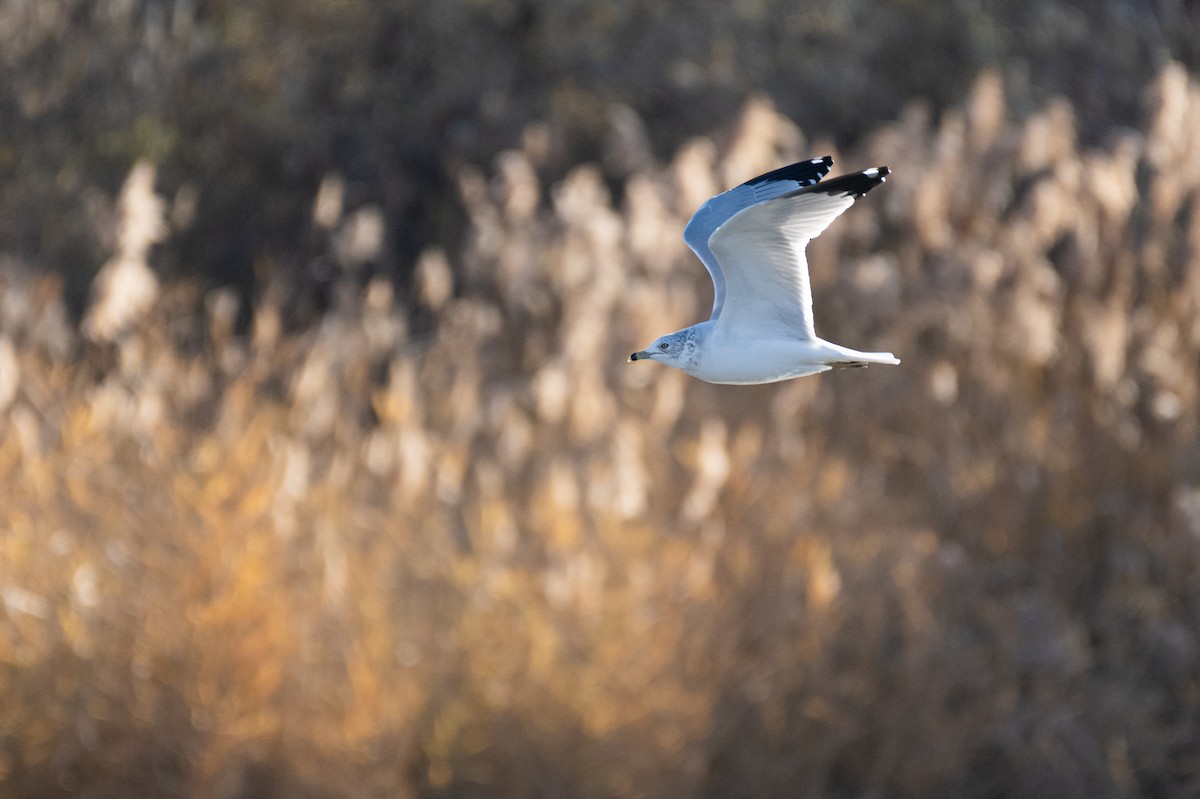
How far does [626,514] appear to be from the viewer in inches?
144

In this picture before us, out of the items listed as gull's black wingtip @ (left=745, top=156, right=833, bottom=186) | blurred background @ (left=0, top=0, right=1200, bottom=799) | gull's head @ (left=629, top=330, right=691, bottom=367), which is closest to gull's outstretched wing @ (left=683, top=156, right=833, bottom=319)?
gull's black wingtip @ (left=745, top=156, right=833, bottom=186)

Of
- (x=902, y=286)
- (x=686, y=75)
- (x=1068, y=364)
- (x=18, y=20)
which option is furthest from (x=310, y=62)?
(x=1068, y=364)

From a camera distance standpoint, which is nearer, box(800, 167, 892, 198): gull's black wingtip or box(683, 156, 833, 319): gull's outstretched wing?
box(800, 167, 892, 198): gull's black wingtip

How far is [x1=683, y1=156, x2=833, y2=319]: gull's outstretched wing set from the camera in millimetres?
2004

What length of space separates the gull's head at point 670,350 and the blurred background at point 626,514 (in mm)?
1648

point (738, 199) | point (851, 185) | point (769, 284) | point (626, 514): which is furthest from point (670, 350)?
point (626, 514)

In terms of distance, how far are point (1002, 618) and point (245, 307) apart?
3.30m

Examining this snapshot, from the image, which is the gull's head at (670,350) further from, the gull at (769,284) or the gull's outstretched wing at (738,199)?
the gull's outstretched wing at (738,199)

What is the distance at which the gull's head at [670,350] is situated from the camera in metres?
1.86

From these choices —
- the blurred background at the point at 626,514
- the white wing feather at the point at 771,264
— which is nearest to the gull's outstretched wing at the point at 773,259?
the white wing feather at the point at 771,264

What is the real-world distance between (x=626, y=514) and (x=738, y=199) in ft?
4.60

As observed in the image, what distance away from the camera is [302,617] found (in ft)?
11.5

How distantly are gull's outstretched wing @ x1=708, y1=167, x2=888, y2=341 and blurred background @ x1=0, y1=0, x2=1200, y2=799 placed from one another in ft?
5.36

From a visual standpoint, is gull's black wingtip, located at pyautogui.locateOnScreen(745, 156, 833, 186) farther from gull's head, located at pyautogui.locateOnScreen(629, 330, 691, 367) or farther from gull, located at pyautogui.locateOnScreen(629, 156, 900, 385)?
gull's head, located at pyautogui.locateOnScreen(629, 330, 691, 367)
